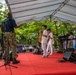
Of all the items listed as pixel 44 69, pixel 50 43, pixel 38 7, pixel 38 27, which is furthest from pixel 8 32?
pixel 38 27

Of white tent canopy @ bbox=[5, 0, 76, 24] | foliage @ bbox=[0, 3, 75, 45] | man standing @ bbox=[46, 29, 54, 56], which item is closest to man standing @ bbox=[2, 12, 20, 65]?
white tent canopy @ bbox=[5, 0, 76, 24]

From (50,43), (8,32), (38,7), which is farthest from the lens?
(50,43)

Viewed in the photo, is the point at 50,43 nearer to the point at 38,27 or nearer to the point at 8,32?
the point at 8,32

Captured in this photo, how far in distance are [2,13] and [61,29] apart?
7.26 metres

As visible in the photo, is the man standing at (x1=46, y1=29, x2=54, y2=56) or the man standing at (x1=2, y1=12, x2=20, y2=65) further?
the man standing at (x1=46, y1=29, x2=54, y2=56)

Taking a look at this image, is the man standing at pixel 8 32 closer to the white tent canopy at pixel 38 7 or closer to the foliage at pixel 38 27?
the white tent canopy at pixel 38 7

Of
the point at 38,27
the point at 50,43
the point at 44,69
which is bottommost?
the point at 44,69

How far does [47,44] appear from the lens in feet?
38.6

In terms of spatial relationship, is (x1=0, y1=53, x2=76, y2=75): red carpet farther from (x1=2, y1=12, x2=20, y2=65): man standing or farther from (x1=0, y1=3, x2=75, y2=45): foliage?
(x1=0, y1=3, x2=75, y2=45): foliage

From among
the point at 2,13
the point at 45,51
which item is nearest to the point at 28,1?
the point at 45,51

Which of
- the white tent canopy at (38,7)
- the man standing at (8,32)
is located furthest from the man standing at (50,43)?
the man standing at (8,32)

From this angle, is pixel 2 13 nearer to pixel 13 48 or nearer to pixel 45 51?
pixel 45 51

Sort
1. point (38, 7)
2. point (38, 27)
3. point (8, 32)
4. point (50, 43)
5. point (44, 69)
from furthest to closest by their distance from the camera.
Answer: point (38, 27) < point (50, 43) < point (38, 7) < point (8, 32) < point (44, 69)

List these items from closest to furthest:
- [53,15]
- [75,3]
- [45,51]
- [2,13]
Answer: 1. [75,3]
2. [45,51]
3. [53,15]
4. [2,13]
